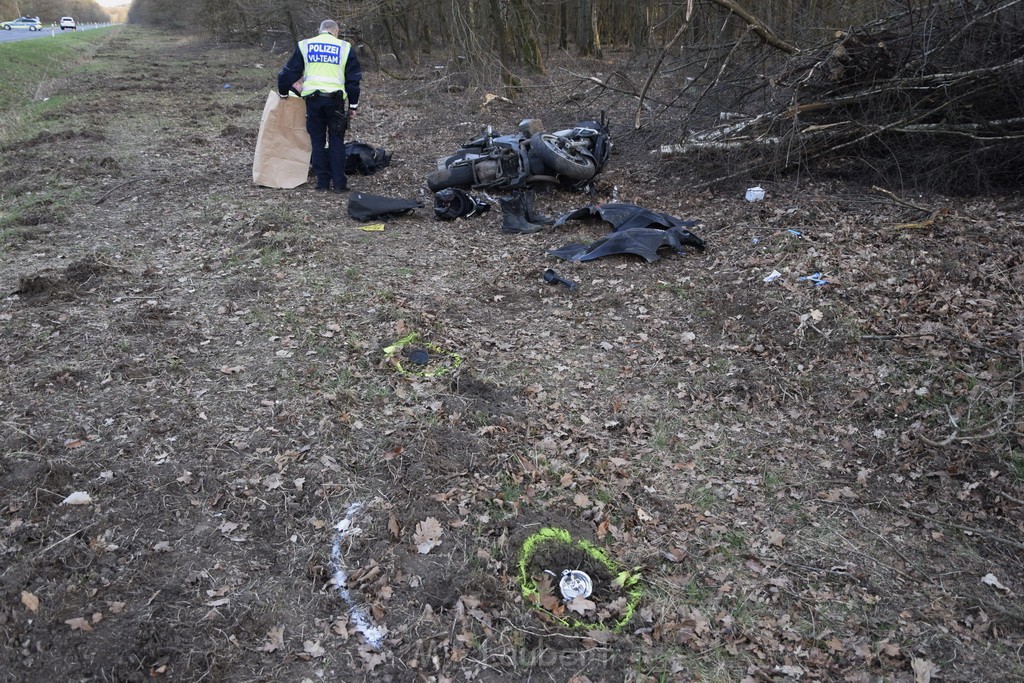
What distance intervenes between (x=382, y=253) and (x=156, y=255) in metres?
2.19

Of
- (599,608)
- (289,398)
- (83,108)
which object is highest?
(83,108)

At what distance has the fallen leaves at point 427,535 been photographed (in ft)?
10.8

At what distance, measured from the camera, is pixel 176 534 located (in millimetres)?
3268

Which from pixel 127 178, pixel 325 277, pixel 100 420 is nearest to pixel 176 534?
pixel 100 420

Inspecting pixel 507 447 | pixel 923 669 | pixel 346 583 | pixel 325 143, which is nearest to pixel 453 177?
pixel 325 143

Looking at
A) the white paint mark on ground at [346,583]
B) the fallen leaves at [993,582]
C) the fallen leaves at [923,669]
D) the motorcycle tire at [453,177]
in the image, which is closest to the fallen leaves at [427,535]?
the white paint mark on ground at [346,583]

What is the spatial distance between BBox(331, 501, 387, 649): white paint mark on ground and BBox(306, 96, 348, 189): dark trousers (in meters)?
5.92

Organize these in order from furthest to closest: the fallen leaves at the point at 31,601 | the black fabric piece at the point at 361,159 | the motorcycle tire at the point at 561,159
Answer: the black fabric piece at the point at 361,159 → the motorcycle tire at the point at 561,159 → the fallen leaves at the point at 31,601

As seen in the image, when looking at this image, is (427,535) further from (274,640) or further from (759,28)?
(759,28)

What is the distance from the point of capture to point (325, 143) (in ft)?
28.0

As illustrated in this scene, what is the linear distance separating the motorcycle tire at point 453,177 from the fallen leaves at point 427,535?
5666 mm

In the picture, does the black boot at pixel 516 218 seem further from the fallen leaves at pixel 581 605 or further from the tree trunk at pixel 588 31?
the tree trunk at pixel 588 31

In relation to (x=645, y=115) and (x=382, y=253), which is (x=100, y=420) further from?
(x=645, y=115)

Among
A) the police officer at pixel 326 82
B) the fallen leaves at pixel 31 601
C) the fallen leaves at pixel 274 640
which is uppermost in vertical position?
the police officer at pixel 326 82
